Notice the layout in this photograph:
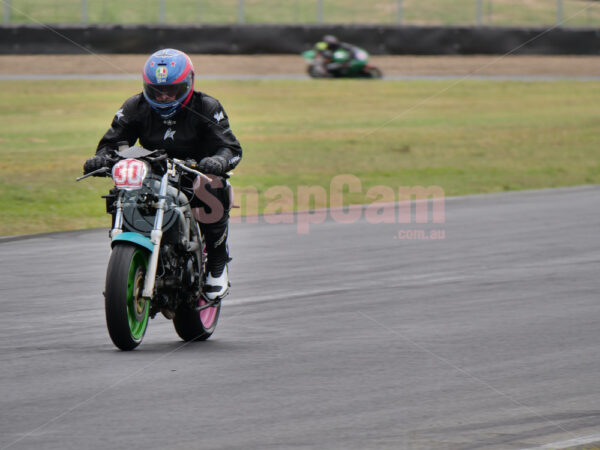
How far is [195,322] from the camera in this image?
6.71 meters

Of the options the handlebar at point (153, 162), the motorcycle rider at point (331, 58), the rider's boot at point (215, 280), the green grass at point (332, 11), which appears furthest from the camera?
the green grass at point (332, 11)

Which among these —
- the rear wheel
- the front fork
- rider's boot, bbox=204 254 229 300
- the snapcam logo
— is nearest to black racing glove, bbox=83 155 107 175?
the front fork

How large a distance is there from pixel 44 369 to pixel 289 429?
1708mm

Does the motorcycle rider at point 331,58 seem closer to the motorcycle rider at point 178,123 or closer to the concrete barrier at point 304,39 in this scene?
the concrete barrier at point 304,39

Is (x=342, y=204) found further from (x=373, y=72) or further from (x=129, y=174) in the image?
(x=373, y=72)

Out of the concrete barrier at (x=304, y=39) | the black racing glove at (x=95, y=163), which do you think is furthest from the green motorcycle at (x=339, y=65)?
the black racing glove at (x=95, y=163)

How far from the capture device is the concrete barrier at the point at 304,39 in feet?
101

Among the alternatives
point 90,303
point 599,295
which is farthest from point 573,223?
point 90,303

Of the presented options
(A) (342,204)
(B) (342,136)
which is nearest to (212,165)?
(A) (342,204)

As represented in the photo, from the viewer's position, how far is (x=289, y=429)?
4898 millimetres

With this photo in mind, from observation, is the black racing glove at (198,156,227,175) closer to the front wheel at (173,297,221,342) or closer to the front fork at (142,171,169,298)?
the front fork at (142,171,169,298)

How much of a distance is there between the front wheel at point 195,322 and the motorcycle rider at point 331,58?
24956 millimetres

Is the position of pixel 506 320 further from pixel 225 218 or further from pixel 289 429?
pixel 289 429

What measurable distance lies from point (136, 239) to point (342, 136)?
49.3 ft
